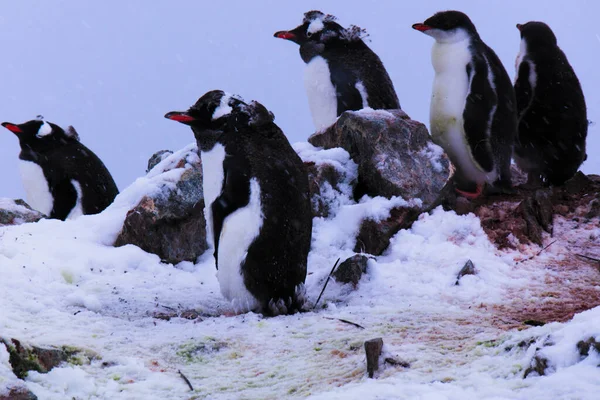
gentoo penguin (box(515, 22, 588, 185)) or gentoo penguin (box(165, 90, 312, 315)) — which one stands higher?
gentoo penguin (box(515, 22, 588, 185))

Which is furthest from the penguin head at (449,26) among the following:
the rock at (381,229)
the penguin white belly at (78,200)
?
the penguin white belly at (78,200)

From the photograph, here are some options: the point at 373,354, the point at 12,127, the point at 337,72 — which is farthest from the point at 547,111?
the point at 12,127

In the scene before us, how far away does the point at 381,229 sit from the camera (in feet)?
17.7

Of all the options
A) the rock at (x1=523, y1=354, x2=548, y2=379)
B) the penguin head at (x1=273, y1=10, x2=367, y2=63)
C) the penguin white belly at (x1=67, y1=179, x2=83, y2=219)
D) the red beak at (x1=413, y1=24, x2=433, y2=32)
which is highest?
the penguin head at (x1=273, y1=10, x2=367, y2=63)

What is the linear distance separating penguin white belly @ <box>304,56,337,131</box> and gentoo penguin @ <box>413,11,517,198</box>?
4.62 feet

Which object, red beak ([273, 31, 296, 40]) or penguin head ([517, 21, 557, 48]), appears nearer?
penguin head ([517, 21, 557, 48])

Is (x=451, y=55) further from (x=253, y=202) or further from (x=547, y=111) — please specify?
(x=253, y=202)

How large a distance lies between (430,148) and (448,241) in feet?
3.22

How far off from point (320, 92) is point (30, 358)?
5.35 meters

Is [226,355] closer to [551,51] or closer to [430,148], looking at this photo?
[430,148]

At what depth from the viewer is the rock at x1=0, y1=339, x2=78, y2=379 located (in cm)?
286

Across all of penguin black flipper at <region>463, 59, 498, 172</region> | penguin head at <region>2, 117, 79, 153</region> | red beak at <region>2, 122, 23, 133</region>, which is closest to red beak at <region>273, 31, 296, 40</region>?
penguin black flipper at <region>463, 59, 498, 172</region>

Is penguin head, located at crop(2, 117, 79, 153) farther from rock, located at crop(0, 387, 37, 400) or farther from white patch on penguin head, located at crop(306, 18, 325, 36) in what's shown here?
rock, located at crop(0, 387, 37, 400)

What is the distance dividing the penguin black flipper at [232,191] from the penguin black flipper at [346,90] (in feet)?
11.4
